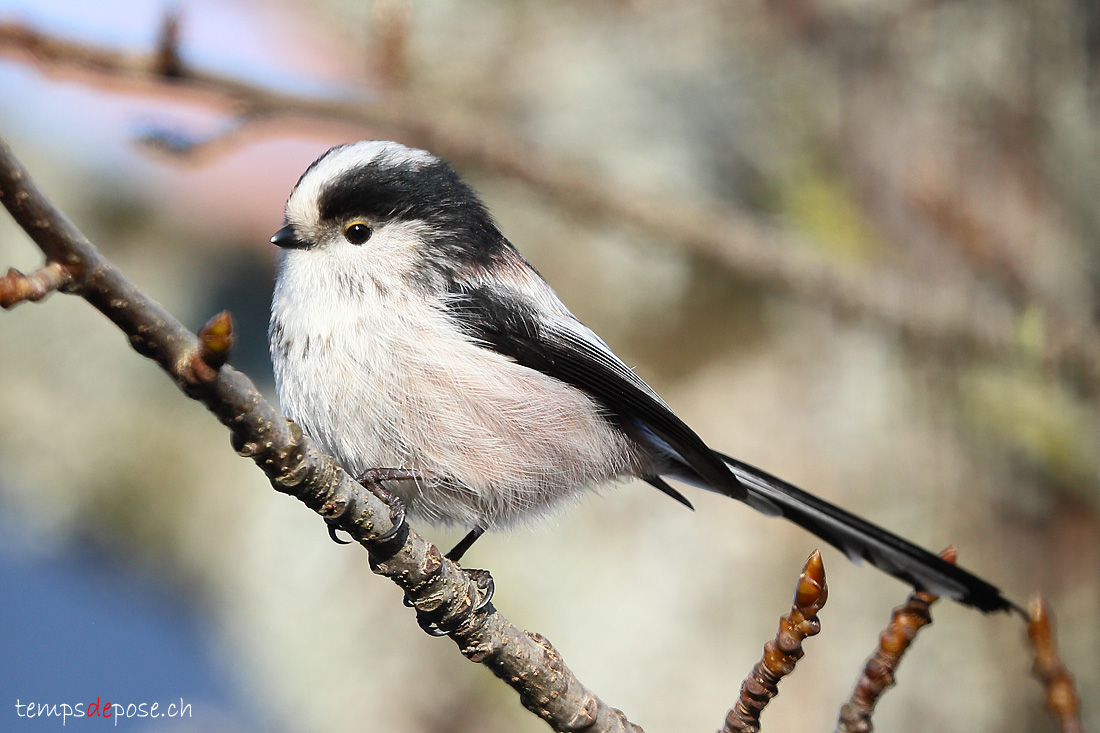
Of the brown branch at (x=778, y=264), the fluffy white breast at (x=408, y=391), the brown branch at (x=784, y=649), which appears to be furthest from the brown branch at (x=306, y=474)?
the brown branch at (x=778, y=264)

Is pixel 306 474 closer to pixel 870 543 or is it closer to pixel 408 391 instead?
pixel 408 391

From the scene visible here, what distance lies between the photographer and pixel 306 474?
992 millimetres

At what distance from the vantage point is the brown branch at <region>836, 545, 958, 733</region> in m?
1.24

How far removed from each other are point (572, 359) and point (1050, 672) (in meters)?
0.93

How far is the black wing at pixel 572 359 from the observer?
159cm

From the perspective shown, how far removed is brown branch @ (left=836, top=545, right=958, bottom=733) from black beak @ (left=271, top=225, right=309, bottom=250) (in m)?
1.11

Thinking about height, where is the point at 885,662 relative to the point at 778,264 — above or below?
below

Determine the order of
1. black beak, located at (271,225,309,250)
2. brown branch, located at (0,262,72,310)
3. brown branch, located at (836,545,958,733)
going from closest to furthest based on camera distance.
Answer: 1. brown branch, located at (0,262,72,310)
2. brown branch, located at (836,545,958,733)
3. black beak, located at (271,225,309,250)

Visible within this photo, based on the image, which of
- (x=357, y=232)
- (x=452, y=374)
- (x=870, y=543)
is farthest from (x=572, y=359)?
(x=870, y=543)

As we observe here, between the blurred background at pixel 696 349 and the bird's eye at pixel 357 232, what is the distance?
1094mm

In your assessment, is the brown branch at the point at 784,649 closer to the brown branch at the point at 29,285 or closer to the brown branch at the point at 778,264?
the brown branch at the point at 29,285

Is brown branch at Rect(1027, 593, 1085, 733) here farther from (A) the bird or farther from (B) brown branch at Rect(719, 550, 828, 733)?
(B) brown branch at Rect(719, 550, 828, 733)

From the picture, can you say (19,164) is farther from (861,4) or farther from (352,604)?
(861,4)

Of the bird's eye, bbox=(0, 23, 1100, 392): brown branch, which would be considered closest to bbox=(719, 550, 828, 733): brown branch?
the bird's eye
